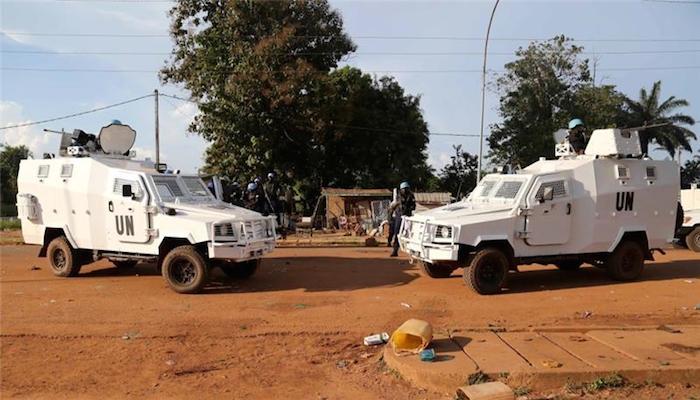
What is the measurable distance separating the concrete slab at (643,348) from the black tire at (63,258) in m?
9.31

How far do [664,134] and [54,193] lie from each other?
150ft

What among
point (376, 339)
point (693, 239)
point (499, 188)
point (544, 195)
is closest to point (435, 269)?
point (499, 188)

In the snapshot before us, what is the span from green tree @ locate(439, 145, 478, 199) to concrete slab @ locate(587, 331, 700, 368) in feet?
103

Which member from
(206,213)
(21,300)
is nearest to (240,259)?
(206,213)

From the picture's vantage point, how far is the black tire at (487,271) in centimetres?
923

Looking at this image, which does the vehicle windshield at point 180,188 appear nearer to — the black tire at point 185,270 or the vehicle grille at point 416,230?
the black tire at point 185,270

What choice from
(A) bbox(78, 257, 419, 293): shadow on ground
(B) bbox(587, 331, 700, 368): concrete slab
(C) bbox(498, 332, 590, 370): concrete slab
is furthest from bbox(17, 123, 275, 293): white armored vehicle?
(B) bbox(587, 331, 700, 368): concrete slab

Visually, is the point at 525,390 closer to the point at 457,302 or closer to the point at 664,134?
the point at 457,302

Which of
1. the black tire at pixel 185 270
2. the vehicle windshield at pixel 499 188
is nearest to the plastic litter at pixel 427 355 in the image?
the black tire at pixel 185 270

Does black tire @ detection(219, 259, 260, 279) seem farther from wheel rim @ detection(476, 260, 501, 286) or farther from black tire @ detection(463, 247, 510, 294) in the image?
wheel rim @ detection(476, 260, 501, 286)

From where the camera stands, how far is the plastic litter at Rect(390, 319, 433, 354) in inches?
229

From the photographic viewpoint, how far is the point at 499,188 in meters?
10.4

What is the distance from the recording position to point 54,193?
36.0 feet

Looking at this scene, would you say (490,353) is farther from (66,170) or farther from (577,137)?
(66,170)
